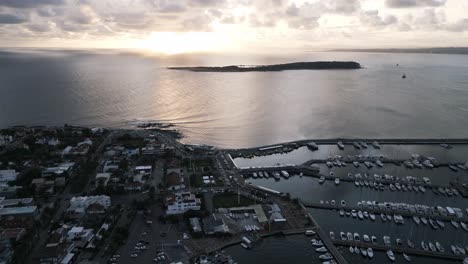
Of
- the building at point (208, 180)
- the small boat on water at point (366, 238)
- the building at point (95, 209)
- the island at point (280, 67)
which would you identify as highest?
the island at point (280, 67)

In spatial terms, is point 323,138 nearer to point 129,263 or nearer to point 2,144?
point 129,263

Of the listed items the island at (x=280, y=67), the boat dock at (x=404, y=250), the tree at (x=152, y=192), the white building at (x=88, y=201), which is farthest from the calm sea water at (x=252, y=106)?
the island at (x=280, y=67)

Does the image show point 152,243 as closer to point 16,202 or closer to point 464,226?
point 16,202

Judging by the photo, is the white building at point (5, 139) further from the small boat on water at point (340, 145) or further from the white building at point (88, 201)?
the small boat on water at point (340, 145)

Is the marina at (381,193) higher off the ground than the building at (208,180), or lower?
lower

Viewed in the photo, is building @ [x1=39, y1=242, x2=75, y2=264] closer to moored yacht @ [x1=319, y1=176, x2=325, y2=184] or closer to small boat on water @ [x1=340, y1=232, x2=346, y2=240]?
small boat on water @ [x1=340, y1=232, x2=346, y2=240]

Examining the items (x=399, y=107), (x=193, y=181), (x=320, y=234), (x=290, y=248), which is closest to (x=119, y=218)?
(x=193, y=181)
